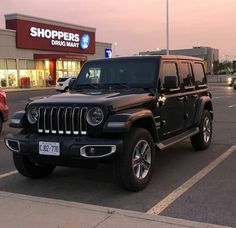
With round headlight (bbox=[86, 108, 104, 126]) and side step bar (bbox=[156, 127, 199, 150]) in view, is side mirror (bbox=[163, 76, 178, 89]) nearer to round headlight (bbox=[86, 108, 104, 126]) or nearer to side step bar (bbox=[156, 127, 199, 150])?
side step bar (bbox=[156, 127, 199, 150])

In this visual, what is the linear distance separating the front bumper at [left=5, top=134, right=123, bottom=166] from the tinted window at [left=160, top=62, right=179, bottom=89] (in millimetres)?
1914

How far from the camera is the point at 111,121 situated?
5793mm

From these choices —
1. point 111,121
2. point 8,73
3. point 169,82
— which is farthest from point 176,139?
point 8,73

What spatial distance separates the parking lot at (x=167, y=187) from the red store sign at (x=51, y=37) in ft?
143

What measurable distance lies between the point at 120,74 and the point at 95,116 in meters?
1.74

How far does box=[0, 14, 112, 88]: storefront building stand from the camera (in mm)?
49219

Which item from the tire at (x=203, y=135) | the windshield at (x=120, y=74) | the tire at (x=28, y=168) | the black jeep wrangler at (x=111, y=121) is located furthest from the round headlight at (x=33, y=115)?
the tire at (x=203, y=135)

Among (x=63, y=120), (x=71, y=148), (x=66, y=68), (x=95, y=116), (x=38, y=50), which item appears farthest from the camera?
(x=66, y=68)

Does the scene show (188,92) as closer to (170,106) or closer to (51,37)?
(170,106)

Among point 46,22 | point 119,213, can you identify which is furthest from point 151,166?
point 46,22

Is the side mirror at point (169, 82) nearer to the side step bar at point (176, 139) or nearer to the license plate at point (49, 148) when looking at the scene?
the side step bar at point (176, 139)

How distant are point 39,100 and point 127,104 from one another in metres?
1.28

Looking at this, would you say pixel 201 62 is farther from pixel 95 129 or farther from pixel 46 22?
pixel 46 22

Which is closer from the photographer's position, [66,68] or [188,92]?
[188,92]
